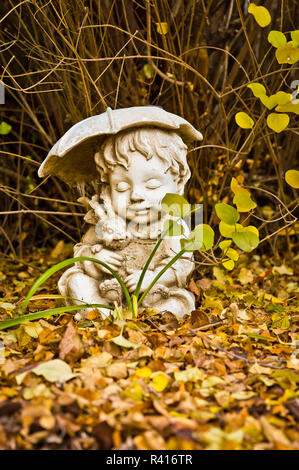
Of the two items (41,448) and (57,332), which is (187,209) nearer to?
(57,332)

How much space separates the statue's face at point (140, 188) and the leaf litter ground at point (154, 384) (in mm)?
430

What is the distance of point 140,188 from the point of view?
196cm

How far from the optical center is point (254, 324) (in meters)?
1.98

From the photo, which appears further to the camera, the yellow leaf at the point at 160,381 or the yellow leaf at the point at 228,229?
the yellow leaf at the point at 228,229

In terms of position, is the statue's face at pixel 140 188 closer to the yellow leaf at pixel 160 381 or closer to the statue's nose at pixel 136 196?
the statue's nose at pixel 136 196

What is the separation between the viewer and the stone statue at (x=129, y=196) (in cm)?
193

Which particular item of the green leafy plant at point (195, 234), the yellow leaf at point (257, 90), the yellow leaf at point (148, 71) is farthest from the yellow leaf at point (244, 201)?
the yellow leaf at point (148, 71)

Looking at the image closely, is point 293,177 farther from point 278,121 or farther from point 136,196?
point 136,196

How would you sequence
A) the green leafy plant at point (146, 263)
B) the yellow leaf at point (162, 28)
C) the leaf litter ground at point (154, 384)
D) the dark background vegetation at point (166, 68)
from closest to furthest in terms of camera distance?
the leaf litter ground at point (154, 384)
the green leafy plant at point (146, 263)
the yellow leaf at point (162, 28)
the dark background vegetation at point (166, 68)

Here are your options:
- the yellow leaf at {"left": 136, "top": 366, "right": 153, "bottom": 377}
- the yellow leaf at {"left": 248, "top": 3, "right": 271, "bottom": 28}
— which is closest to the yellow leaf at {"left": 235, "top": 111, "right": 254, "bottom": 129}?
the yellow leaf at {"left": 248, "top": 3, "right": 271, "bottom": 28}

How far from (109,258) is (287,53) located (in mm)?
1079

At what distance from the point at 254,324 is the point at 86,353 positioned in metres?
0.79

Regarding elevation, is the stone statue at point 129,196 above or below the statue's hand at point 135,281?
above

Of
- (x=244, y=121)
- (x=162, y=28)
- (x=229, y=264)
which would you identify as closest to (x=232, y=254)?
Result: (x=229, y=264)
